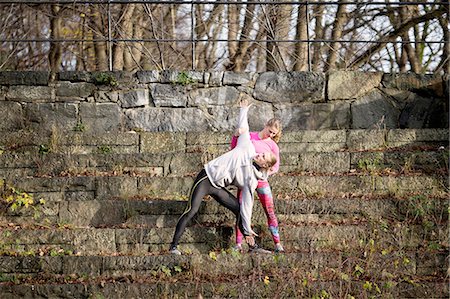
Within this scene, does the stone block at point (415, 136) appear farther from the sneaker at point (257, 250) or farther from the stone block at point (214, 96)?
the sneaker at point (257, 250)

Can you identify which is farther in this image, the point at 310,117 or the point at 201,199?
the point at 310,117

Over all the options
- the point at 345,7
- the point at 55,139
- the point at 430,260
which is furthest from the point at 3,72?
the point at 345,7

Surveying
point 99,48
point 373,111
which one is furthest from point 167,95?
point 99,48

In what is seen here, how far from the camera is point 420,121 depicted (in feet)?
36.0

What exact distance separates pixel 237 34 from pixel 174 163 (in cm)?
704

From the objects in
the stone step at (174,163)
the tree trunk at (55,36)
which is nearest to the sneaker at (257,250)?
the stone step at (174,163)

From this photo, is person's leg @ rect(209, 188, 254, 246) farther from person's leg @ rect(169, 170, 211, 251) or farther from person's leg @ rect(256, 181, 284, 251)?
person's leg @ rect(256, 181, 284, 251)

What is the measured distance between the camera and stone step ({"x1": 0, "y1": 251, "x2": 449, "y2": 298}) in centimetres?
689

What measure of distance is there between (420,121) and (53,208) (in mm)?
5427

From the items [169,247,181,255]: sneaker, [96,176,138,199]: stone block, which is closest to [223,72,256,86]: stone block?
[96,176,138,199]: stone block

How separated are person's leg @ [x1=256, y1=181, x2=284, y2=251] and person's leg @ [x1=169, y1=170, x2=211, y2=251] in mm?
545

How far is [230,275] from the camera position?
717 cm

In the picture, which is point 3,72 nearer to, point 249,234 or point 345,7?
point 249,234

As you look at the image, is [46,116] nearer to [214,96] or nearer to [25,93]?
[25,93]
